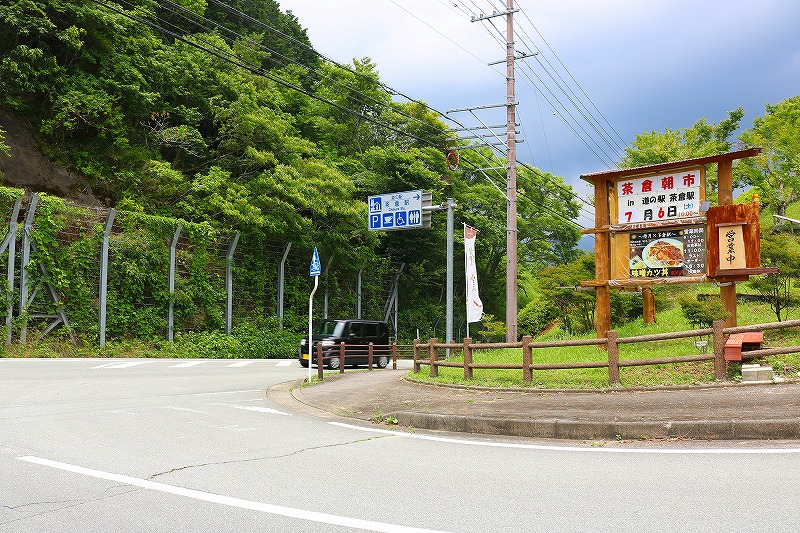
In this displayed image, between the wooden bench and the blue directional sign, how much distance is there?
17.3 meters

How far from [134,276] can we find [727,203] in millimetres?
20466

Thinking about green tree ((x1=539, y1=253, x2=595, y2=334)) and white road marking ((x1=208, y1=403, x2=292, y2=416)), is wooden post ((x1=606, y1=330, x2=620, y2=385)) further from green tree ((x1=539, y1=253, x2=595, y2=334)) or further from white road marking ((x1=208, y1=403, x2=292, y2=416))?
green tree ((x1=539, y1=253, x2=595, y2=334))

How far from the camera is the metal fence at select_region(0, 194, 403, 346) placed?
2205 centimetres

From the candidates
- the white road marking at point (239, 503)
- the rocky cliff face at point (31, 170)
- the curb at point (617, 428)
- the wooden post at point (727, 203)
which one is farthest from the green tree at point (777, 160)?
the white road marking at point (239, 503)

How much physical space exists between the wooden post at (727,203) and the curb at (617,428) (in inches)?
264

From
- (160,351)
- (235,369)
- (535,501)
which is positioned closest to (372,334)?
(235,369)

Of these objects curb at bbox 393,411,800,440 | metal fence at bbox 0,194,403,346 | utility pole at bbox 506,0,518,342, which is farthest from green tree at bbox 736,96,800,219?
curb at bbox 393,411,800,440

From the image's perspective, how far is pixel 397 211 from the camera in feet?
92.0

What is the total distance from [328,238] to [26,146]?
44.7 feet

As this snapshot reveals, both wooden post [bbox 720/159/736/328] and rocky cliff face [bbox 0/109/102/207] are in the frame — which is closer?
wooden post [bbox 720/159/736/328]

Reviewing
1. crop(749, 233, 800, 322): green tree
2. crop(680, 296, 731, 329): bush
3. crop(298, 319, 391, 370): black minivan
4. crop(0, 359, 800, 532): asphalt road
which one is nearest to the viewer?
crop(0, 359, 800, 532): asphalt road

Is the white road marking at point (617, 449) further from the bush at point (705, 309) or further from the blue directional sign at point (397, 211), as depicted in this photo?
the blue directional sign at point (397, 211)

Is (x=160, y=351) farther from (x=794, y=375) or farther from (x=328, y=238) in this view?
(x=794, y=375)

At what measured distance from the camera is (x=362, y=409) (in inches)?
463
